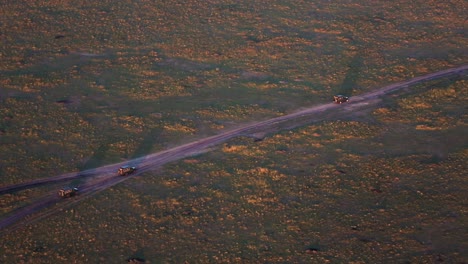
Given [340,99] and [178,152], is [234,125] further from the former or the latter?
[340,99]

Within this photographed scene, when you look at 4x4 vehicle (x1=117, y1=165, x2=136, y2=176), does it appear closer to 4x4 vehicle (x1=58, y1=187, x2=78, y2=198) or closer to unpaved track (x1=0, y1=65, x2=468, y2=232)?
unpaved track (x1=0, y1=65, x2=468, y2=232)

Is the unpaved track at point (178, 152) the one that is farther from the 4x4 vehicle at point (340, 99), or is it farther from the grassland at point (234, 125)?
the grassland at point (234, 125)

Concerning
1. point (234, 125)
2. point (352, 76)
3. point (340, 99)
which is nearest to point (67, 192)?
point (234, 125)

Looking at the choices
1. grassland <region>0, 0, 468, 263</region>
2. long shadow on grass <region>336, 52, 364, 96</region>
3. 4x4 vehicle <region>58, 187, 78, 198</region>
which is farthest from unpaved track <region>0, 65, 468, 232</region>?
long shadow on grass <region>336, 52, 364, 96</region>

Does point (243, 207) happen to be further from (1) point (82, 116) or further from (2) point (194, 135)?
(1) point (82, 116)

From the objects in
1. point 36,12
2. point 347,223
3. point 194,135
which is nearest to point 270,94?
point 194,135

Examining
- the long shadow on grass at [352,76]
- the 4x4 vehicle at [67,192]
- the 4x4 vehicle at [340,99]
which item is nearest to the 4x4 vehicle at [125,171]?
the 4x4 vehicle at [67,192]
